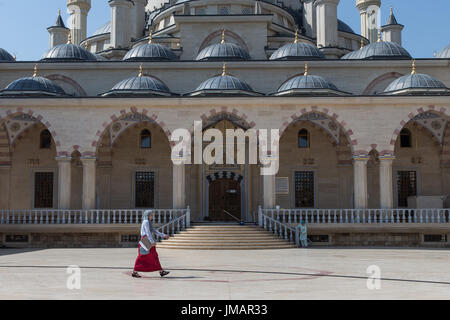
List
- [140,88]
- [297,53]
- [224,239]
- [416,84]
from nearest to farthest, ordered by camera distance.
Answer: [224,239], [416,84], [140,88], [297,53]

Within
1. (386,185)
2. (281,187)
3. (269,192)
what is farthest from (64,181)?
(386,185)

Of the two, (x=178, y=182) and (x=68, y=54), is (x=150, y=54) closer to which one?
(x=68, y=54)

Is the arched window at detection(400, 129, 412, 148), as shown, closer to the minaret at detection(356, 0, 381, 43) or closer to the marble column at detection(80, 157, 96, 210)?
the marble column at detection(80, 157, 96, 210)

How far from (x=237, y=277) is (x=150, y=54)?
54.4 feet

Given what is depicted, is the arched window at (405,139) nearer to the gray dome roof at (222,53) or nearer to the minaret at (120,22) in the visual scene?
the gray dome roof at (222,53)

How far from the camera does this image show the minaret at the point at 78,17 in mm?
31609

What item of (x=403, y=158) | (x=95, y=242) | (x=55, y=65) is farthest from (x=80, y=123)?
(x=403, y=158)

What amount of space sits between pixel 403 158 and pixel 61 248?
13.8 meters

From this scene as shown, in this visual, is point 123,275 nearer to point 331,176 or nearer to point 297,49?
point 331,176

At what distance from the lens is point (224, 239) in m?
16.4

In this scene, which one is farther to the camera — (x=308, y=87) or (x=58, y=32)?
(x=58, y=32)

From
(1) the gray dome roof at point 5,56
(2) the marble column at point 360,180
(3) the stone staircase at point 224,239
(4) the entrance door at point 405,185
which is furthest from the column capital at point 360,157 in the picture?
(1) the gray dome roof at point 5,56

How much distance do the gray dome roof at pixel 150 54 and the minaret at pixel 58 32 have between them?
26.9ft

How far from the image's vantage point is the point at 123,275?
931cm
